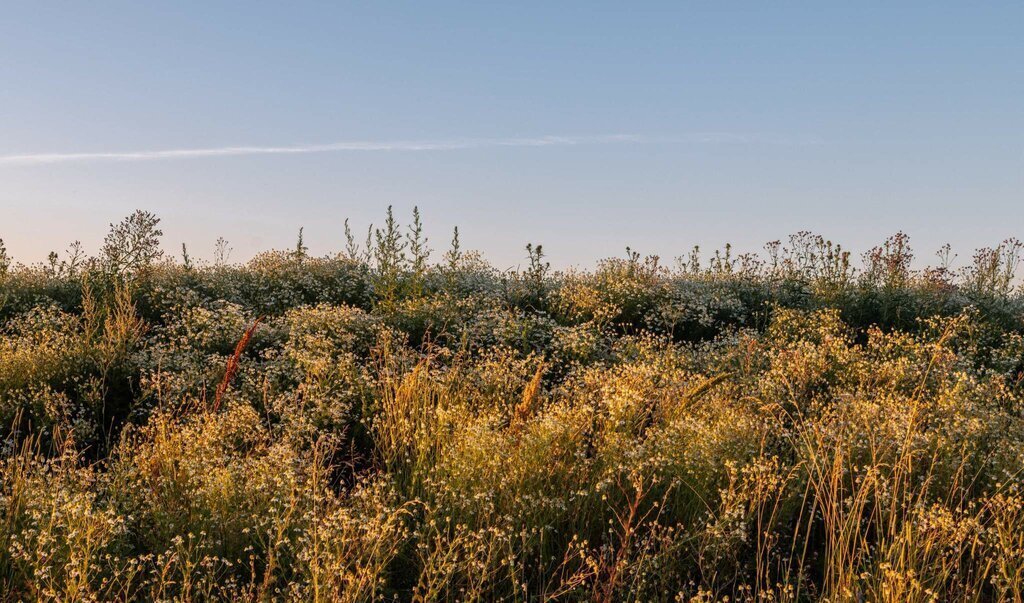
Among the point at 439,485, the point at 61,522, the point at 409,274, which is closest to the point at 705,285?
the point at 409,274

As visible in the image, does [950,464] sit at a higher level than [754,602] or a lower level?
higher

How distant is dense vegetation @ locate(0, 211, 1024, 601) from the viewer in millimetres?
3762

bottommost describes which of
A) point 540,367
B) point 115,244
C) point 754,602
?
point 754,602

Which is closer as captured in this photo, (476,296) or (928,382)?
(928,382)

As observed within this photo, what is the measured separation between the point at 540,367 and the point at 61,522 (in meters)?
4.13

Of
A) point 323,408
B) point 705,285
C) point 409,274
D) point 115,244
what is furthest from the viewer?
point 705,285

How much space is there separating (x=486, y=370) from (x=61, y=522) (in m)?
3.56

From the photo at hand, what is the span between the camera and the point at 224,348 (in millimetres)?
8109

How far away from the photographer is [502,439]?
4.61 metres

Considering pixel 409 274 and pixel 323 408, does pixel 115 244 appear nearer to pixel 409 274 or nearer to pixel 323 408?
pixel 409 274

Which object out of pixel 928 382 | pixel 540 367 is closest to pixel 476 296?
pixel 540 367

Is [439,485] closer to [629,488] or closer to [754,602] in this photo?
[629,488]

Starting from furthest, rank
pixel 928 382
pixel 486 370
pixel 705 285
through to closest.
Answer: pixel 705 285 → pixel 928 382 → pixel 486 370

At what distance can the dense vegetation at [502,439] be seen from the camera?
3762 mm
